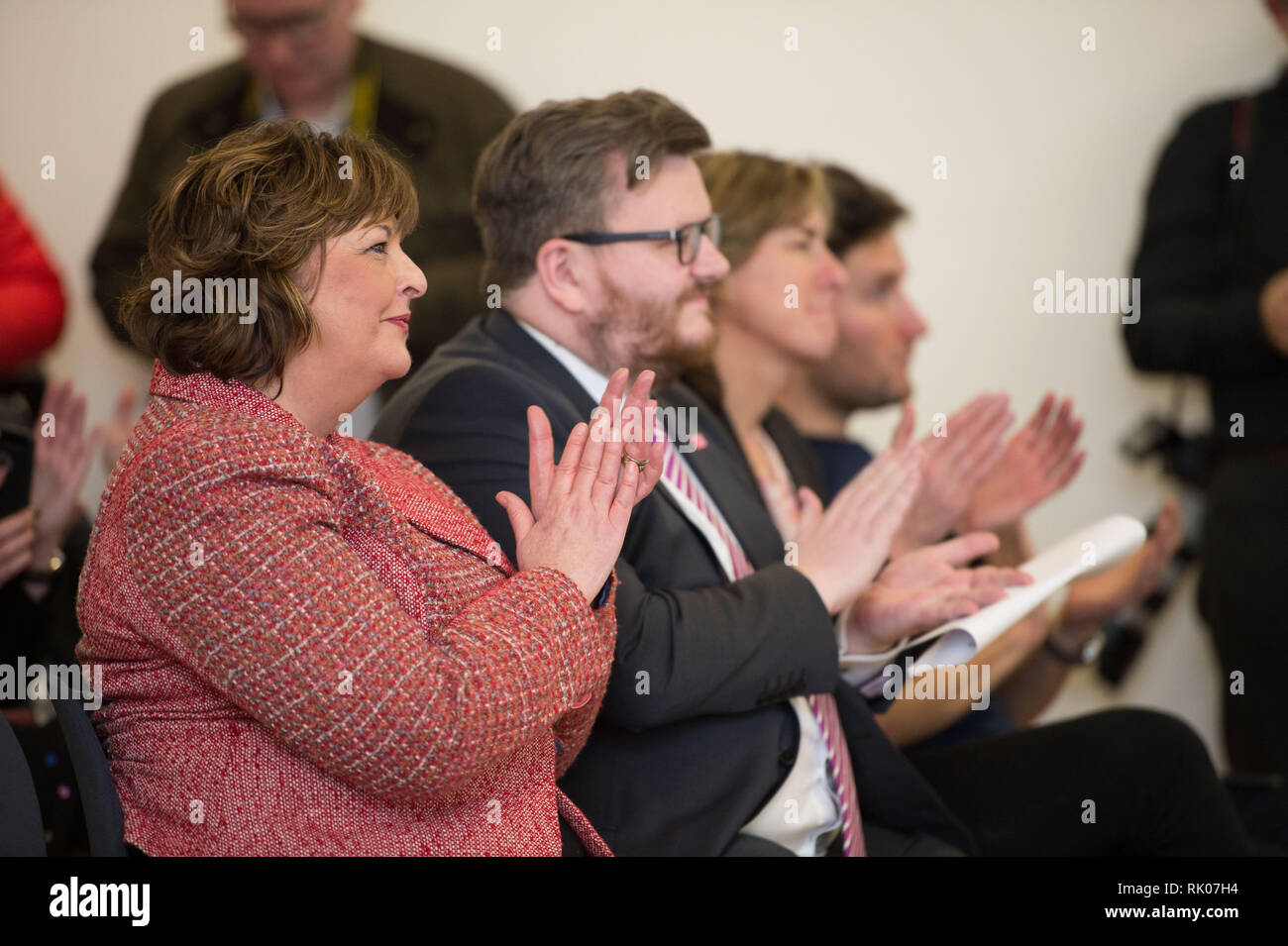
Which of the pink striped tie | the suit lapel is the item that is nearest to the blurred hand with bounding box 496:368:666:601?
the pink striped tie

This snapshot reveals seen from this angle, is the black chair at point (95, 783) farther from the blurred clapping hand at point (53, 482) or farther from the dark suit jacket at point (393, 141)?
the dark suit jacket at point (393, 141)

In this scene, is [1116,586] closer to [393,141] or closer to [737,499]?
[737,499]

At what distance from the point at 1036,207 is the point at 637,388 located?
2.36 meters

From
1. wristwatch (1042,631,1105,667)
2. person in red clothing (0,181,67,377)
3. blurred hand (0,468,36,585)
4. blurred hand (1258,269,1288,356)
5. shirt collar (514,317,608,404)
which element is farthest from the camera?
blurred hand (1258,269,1288,356)

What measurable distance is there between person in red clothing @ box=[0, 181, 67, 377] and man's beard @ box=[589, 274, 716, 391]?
104 centimetres

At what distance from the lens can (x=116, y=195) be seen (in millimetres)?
2570

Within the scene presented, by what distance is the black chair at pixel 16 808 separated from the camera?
3.64 ft

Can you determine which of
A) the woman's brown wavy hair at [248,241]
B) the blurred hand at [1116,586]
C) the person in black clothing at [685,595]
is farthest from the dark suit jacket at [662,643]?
the blurred hand at [1116,586]

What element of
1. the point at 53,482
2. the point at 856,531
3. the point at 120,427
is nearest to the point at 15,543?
the point at 53,482

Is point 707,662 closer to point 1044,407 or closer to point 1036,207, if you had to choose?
point 1044,407

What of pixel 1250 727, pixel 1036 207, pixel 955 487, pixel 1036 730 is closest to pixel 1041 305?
pixel 1036 207

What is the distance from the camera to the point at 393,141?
2418 millimetres

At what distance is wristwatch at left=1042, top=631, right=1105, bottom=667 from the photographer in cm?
229

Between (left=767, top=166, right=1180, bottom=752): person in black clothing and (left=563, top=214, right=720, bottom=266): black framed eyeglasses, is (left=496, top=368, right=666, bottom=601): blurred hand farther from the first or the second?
(left=767, top=166, right=1180, bottom=752): person in black clothing
